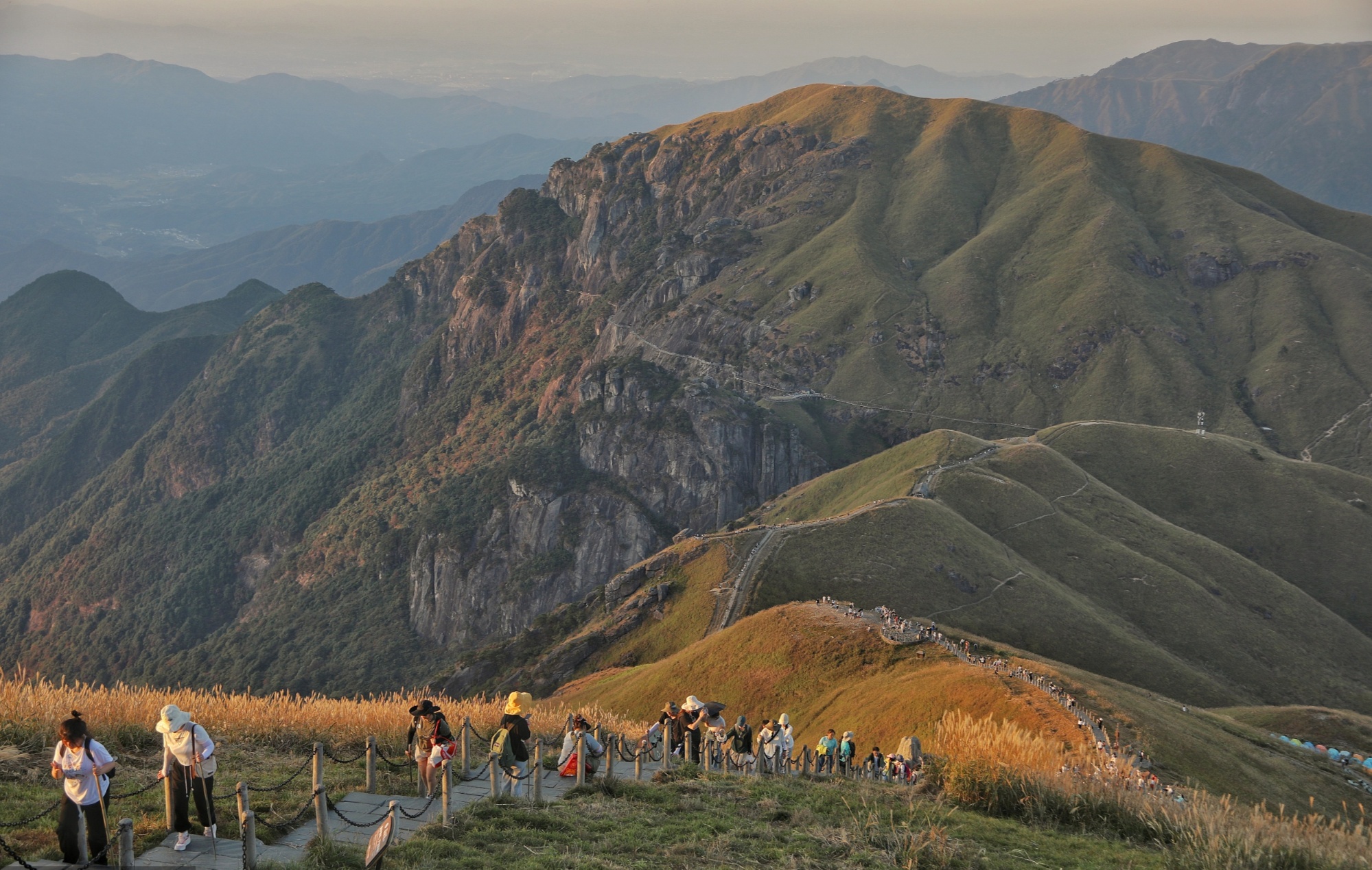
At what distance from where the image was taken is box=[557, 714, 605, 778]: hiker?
970 inches

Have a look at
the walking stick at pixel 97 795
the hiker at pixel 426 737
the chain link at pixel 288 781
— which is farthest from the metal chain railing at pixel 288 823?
the hiker at pixel 426 737

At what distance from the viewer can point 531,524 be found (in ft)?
569

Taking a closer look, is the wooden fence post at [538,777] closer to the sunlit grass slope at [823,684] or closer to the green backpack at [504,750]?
the green backpack at [504,750]

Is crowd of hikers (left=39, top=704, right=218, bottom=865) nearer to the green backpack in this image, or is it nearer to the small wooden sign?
the small wooden sign

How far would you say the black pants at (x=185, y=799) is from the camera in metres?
17.7

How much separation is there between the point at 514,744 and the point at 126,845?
28.9ft

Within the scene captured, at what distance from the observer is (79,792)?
640 inches

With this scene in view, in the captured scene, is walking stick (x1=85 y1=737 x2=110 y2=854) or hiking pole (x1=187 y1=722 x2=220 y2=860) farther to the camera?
hiking pole (x1=187 y1=722 x2=220 y2=860)

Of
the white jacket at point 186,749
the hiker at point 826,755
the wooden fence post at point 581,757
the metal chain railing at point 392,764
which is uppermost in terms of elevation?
the white jacket at point 186,749

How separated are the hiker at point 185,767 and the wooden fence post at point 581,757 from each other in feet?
27.7

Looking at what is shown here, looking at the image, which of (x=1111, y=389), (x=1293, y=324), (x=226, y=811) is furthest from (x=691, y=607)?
(x=1293, y=324)

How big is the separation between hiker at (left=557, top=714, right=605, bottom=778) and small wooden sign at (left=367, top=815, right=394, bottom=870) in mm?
8982

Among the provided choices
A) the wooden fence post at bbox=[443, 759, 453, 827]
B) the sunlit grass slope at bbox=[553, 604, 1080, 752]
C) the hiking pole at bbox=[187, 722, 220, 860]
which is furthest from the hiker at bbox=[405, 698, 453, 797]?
the sunlit grass slope at bbox=[553, 604, 1080, 752]

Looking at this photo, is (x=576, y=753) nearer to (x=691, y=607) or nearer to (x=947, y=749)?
(x=947, y=749)
